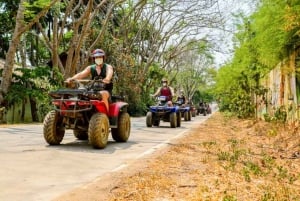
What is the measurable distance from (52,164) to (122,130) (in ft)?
12.0

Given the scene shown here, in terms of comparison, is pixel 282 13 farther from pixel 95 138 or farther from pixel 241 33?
pixel 241 33

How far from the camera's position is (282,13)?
8.69 m

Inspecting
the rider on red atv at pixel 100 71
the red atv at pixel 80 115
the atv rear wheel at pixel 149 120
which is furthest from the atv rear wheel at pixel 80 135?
the atv rear wheel at pixel 149 120

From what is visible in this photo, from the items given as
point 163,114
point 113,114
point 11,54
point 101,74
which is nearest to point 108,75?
point 101,74

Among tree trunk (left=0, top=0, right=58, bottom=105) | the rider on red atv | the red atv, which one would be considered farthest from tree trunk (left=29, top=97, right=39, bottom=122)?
the red atv

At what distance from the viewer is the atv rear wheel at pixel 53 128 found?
28.5 ft

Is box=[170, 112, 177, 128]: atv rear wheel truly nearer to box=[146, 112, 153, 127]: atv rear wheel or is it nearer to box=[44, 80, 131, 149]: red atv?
box=[146, 112, 153, 127]: atv rear wheel

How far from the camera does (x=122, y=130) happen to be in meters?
10.1

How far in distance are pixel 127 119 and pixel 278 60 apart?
415 cm

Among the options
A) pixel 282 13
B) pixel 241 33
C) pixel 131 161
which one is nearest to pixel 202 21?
pixel 241 33

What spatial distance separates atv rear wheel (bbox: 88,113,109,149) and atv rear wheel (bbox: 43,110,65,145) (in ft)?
2.66

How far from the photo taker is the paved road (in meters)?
4.81

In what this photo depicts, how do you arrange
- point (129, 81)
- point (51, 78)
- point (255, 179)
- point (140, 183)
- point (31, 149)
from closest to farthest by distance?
point (140, 183)
point (255, 179)
point (31, 149)
point (51, 78)
point (129, 81)

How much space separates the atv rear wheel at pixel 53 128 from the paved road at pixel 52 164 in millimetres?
182
